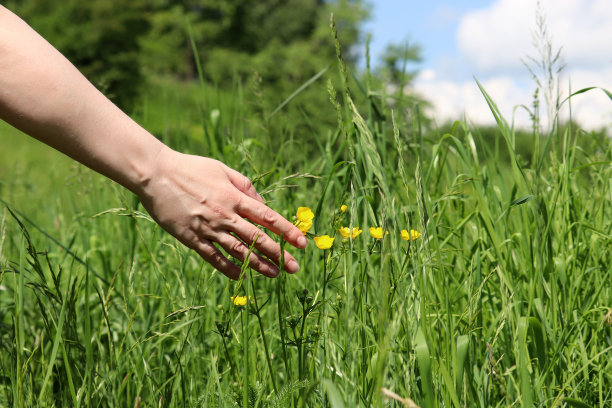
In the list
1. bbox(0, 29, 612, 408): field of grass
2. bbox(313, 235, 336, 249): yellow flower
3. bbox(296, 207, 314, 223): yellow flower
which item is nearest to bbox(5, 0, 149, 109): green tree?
bbox(0, 29, 612, 408): field of grass

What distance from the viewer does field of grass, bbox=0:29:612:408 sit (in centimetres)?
114

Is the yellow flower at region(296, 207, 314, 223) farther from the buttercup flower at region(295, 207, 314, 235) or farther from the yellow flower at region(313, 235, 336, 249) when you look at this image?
the yellow flower at region(313, 235, 336, 249)

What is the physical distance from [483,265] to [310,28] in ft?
163

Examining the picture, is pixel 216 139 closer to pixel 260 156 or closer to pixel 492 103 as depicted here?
pixel 260 156

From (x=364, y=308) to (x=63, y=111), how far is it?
814mm

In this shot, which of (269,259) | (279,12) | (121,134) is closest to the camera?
(121,134)

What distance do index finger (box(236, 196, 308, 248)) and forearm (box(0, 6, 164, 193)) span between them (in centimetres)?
23

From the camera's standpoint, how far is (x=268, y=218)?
126cm

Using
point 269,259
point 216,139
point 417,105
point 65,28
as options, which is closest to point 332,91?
point 269,259

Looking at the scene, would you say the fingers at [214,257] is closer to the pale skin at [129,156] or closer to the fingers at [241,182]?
the pale skin at [129,156]

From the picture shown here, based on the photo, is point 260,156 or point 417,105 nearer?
point 417,105

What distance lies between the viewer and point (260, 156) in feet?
9.32

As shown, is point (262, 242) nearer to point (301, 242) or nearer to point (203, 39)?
point (301, 242)

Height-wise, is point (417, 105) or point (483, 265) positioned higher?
point (417, 105)
